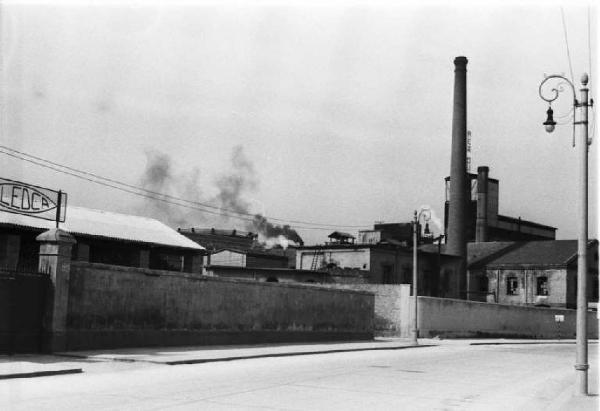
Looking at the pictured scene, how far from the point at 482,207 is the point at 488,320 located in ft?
118

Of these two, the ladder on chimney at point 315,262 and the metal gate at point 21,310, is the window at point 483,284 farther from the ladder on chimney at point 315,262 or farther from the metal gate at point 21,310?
the metal gate at point 21,310

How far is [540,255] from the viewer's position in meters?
68.0

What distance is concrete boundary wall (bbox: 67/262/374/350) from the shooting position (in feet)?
69.3

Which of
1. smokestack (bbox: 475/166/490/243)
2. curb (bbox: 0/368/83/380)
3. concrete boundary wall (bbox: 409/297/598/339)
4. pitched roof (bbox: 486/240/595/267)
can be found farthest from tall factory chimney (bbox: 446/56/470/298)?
curb (bbox: 0/368/83/380)

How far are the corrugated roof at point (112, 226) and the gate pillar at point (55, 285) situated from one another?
12697 mm

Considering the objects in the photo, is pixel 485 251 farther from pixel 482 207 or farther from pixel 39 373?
pixel 39 373

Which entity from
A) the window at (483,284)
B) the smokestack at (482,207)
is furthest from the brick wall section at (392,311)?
the smokestack at (482,207)

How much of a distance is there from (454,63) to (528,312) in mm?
21017

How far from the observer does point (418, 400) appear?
1255 cm

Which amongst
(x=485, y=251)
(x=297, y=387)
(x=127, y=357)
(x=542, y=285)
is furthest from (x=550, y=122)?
(x=485, y=251)

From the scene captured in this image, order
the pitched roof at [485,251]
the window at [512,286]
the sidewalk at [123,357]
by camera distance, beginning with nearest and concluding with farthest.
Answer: the sidewalk at [123,357] → the window at [512,286] → the pitched roof at [485,251]

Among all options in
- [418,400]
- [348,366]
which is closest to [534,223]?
[348,366]

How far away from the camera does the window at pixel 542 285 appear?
218 ft

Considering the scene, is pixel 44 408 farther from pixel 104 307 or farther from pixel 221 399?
pixel 104 307
